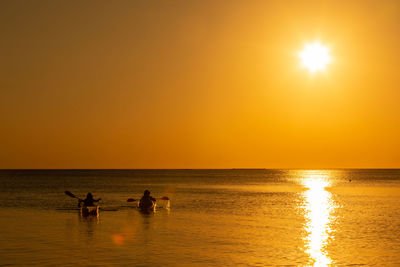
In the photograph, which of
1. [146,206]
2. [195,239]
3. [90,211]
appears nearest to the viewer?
[195,239]

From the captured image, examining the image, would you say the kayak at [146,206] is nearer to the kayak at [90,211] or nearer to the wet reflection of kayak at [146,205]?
the wet reflection of kayak at [146,205]

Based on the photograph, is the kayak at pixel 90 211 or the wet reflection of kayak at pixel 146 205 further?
the wet reflection of kayak at pixel 146 205

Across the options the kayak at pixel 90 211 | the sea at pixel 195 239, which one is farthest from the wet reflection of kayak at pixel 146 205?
the kayak at pixel 90 211

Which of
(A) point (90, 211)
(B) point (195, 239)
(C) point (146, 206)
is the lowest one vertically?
(B) point (195, 239)

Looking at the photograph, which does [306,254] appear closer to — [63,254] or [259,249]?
[259,249]

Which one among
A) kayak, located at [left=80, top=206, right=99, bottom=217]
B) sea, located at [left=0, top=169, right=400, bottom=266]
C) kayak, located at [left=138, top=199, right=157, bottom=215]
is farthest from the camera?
kayak, located at [left=138, top=199, right=157, bottom=215]

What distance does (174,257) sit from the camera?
22562mm

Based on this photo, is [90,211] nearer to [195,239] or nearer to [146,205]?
[146,205]

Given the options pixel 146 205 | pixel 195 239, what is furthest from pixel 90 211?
pixel 195 239

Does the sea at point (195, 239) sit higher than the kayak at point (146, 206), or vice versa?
the kayak at point (146, 206)

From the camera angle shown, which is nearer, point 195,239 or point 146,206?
point 195,239

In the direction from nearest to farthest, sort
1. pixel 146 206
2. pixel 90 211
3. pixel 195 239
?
pixel 195 239 < pixel 90 211 < pixel 146 206

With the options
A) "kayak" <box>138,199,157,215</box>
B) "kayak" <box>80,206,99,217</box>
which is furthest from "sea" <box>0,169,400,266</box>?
"kayak" <box>138,199,157,215</box>

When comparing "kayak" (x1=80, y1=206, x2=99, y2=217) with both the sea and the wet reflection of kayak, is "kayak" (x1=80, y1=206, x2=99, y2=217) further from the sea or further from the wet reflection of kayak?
the wet reflection of kayak
